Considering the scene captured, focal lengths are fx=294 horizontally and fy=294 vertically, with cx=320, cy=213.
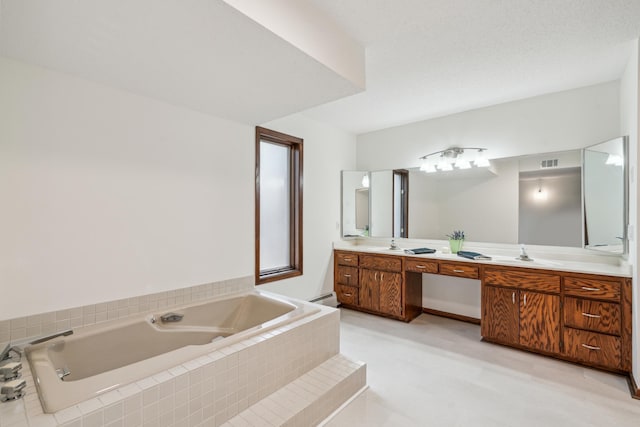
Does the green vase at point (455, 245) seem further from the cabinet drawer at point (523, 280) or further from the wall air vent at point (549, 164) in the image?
the wall air vent at point (549, 164)

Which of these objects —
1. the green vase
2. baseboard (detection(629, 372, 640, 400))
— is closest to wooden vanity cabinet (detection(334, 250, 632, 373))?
baseboard (detection(629, 372, 640, 400))

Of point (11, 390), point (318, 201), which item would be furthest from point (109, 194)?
point (318, 201)

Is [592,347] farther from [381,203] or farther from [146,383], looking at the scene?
[146,383]

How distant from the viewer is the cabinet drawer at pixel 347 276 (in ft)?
13.0

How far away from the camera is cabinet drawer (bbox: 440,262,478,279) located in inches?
120

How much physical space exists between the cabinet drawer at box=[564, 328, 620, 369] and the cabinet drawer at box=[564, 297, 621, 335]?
56mm

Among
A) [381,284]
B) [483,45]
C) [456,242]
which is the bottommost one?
[381,284]

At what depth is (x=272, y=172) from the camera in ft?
11.5

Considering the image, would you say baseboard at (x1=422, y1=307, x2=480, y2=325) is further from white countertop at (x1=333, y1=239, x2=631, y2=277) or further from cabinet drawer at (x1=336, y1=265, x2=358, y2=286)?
cabinet drawer at (x1=336, y1=265, x2=358, y2=286)

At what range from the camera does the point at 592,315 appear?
243 centimetres

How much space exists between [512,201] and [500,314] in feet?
4.19

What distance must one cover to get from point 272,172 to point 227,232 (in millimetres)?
994

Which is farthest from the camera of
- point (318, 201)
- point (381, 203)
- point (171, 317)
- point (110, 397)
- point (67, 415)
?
point (381, 203)

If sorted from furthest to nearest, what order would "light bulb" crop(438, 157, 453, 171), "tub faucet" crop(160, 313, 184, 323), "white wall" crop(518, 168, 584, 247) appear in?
1. "light bulb" crop(438, 157, 453, 171)
2. "white wall" crop(518, 168, 584, 247)
3. "tub faucet" crop(160, 313, 184, 323)
